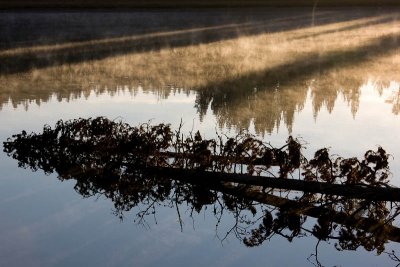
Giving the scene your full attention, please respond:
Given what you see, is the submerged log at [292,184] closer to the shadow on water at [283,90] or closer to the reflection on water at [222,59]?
the shadow on water at [283,90]

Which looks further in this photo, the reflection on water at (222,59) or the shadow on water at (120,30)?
the shadow on water at (120,30)

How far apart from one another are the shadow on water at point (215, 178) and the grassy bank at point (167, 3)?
97.3m

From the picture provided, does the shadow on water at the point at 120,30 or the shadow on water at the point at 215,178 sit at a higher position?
the shadow on water at the point at 120,30

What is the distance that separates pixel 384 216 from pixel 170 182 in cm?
865

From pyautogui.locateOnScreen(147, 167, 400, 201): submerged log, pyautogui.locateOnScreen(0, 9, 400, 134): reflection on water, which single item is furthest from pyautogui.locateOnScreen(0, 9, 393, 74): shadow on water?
pyautogui.locateOnScreen(147, 167, 400, 201): submerged log

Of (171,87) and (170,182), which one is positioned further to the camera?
(171,87)

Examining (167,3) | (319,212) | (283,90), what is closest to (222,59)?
(283,90)

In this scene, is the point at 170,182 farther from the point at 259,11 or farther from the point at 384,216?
the point at 259,11

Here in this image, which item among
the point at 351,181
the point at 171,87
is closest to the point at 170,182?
the point at 351,181

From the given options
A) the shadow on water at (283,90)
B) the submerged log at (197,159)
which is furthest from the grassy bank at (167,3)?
the submerged log at (197,159)

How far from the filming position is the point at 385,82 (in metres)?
58.0

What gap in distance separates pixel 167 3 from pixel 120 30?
31.5 meters

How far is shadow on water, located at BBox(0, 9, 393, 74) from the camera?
72500 millimetres

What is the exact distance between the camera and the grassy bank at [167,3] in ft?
389
